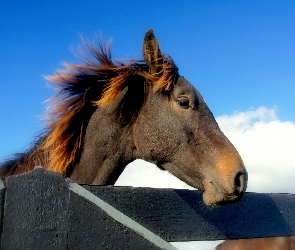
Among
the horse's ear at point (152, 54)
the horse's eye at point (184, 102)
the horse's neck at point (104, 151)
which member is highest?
the horse's ear at point (152, 54)

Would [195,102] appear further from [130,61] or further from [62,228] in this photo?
[62,228]

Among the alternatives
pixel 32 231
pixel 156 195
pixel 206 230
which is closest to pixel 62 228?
pixel 32 231

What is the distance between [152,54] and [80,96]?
0.87 metres

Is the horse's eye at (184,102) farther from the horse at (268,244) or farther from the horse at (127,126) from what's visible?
the horse at (268,244)

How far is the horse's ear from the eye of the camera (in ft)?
13.7

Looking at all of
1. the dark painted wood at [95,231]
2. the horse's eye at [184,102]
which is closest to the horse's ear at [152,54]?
the horse's eye at [184,102]

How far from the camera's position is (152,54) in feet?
13.9

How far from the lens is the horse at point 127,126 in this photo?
12.7ft

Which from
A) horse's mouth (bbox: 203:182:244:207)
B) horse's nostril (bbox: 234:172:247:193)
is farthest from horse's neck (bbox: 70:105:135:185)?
horse's nostril (bbox: 234:172:247:193)

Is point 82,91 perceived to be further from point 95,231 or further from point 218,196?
point 95,231

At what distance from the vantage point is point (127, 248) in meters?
1.28

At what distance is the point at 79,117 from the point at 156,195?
8.39 feet

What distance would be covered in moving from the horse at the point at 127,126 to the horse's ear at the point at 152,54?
0.01 metres

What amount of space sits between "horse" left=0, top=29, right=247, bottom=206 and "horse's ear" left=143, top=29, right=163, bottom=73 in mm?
10
